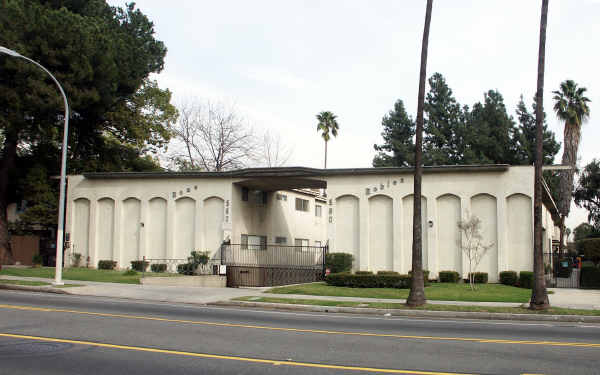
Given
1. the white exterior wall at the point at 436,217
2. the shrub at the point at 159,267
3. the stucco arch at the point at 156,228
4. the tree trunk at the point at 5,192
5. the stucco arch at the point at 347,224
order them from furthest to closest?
the tree trunk at the point at 5,192 → the stucco arch at the point at 156,228 → the shrub at the point at 159,267 → the stucco arch at the point at 347,224 → the white exterior wall at the point at 436,217

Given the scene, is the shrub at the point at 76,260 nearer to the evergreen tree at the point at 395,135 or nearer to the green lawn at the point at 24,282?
the green lawn at the point at 24,282

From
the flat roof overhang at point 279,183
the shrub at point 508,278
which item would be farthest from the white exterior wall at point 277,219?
the shrub at point 508,278

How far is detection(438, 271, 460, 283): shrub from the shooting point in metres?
29.1

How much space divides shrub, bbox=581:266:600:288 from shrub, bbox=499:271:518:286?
3.31m

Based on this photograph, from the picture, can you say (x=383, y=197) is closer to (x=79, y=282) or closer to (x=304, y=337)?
(x=79, y=282)

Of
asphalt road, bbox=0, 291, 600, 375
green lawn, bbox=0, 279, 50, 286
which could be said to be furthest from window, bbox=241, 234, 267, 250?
asphalt road, bbox=0, 291, 600, 375

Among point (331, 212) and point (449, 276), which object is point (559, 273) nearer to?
point (449, 276)

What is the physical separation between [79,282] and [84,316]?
12.4m

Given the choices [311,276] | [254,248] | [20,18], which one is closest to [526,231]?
[311,276]

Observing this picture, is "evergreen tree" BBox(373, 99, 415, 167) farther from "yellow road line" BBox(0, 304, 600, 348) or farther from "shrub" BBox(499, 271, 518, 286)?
"yellow road line" BBox(0, 304, 600, 348)

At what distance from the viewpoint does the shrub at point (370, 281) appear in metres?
26.2

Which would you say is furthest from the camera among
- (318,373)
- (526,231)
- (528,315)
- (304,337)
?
(526,231)

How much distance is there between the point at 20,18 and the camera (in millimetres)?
32656

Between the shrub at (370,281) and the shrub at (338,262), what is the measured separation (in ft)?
11.8
